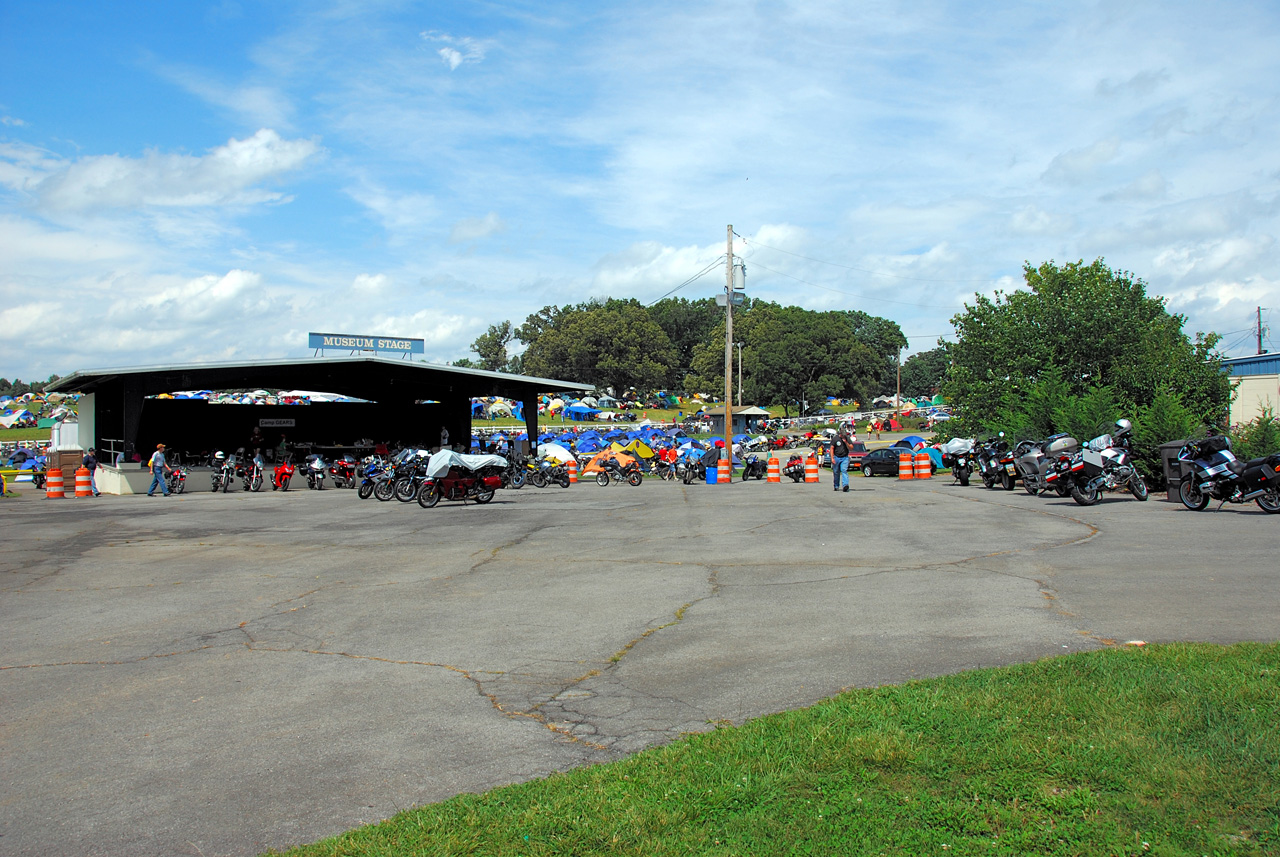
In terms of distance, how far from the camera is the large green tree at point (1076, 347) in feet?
89.8

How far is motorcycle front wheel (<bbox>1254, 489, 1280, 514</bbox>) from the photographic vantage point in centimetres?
1480

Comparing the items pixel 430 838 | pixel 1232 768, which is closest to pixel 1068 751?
pixel 1232 768

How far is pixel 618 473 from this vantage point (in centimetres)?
3017

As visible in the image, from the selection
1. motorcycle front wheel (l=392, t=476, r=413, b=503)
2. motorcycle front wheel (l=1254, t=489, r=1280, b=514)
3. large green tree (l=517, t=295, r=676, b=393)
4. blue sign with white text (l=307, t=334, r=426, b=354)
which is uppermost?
large green tree (l=517, t=295, r=676, b=393)

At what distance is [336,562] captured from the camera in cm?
1198

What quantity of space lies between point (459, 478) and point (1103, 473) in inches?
550

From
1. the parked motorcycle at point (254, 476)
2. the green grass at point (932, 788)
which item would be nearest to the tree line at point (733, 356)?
the parked motorcycle at point (254, 476)

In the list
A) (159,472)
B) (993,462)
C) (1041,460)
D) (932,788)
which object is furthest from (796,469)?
(932,788)

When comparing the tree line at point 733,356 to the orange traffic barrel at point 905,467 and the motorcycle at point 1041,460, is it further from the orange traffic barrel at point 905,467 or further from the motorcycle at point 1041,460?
the motorcycle at point 1041,460

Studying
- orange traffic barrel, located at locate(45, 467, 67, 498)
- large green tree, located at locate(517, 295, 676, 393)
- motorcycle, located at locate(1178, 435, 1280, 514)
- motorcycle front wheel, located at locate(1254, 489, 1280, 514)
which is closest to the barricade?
motorcycle, located at locate(1178, 435, 1280, 514)

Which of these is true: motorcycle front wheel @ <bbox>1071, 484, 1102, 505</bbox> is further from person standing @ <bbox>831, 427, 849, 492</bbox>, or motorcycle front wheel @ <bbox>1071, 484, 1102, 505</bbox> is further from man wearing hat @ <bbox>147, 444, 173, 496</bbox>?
man wearing hat @ <bbox>147, 444, 173, 496</bbox>

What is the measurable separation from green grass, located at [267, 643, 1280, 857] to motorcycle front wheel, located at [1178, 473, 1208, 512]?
12582mm

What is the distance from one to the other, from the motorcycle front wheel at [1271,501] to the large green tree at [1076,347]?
11791mm

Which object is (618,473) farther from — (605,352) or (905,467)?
(605,352)
